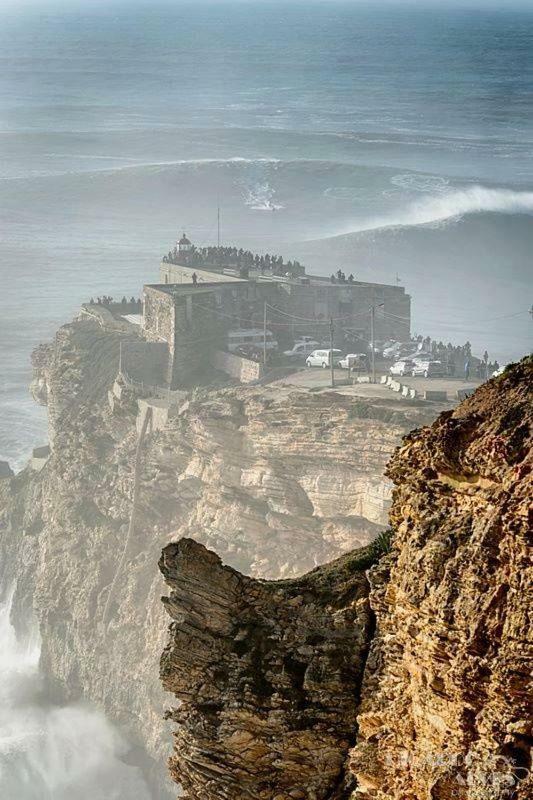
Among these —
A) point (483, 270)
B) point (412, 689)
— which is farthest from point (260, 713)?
point (483, 270)

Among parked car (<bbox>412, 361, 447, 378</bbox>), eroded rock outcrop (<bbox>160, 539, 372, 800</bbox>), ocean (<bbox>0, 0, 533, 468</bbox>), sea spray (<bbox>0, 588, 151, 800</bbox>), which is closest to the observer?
eroded rock outcrop (<bbox>160, 539, 372, 800</bbox>)

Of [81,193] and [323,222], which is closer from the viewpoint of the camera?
[323,222]

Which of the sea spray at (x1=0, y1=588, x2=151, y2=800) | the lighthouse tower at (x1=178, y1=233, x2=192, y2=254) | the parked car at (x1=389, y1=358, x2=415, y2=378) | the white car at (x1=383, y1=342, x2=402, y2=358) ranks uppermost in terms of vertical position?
the lighthouse tower at (x1=178, y1=233, x2=192, y2=254)

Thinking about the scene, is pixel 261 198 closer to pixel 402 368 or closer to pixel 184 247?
pixel 184 247

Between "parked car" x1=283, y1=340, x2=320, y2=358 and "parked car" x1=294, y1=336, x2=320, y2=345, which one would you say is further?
"parked car" x1=294, y1=336, x2=320, y2=345

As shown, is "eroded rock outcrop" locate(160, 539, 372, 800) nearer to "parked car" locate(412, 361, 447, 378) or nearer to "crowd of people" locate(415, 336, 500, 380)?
"crowd of people" locate(415, 336, 500, 380)

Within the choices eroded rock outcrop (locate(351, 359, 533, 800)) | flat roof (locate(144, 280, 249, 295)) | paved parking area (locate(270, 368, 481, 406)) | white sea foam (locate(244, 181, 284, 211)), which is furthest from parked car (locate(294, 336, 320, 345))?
white sea foam (locate(244, 181, 284, 211))

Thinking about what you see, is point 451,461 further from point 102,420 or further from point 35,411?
point 35,411

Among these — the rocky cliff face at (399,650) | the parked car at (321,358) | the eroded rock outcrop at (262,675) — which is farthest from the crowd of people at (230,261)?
the rocky cliff face at (399,650)
